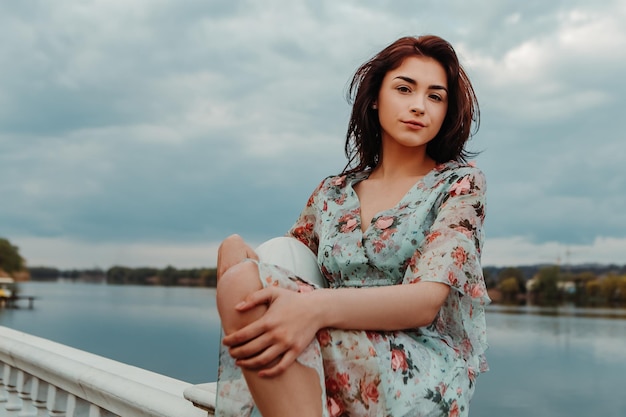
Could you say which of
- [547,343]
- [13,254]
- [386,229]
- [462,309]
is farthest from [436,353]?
[547,343]

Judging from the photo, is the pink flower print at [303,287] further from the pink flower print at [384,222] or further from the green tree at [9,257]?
the green tree at [9,257]

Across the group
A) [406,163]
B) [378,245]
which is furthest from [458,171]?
[378,245]

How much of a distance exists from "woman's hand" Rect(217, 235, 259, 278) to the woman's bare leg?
0.31 meters

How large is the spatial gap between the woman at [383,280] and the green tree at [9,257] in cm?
6704

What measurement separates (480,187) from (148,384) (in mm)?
1187

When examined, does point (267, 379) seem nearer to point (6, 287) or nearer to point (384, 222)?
point (384, 222)

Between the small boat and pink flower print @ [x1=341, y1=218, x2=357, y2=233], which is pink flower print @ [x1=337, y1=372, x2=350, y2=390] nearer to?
pink flower print @ [x1=341, y1=218, x2=357, y2=233]

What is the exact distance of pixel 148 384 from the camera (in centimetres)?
209

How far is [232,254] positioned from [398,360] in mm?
493

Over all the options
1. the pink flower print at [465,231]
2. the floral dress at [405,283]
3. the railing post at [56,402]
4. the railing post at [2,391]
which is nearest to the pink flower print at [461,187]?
the floral dress at [405,283]

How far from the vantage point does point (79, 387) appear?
234 centimetres

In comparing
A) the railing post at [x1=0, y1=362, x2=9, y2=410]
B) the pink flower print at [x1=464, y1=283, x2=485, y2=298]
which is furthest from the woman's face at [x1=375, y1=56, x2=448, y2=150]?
the railing post at [x1=0, y1=362, x2=9, y2=410]

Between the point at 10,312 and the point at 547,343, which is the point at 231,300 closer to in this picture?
the point at 10,312

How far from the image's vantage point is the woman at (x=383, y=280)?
1276 mm
